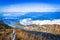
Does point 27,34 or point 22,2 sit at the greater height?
point 22,2

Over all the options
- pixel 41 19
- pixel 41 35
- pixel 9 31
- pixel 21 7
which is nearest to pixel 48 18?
pixel 41 19

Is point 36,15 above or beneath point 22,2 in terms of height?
beneath

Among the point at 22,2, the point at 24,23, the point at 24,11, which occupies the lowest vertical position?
the point at 24,23

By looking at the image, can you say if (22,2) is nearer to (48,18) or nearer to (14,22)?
(14,22)

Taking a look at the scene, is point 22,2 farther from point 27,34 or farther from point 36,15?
point 27,34

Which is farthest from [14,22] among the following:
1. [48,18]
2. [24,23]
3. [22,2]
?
[48,18]

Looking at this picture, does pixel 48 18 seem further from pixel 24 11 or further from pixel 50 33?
pixel 24 11

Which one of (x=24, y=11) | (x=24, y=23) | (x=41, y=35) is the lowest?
(x=41, y=35)
